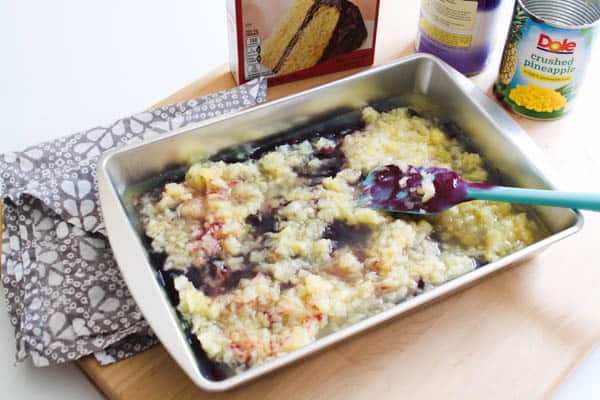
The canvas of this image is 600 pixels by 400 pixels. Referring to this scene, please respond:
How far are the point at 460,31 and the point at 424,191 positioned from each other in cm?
36

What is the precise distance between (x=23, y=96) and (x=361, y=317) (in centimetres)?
83

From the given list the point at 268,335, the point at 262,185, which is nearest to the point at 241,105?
the point at 262,185

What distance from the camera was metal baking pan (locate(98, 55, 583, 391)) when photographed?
84 centimetres

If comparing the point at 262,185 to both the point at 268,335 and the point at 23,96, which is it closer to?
the point at 268,335

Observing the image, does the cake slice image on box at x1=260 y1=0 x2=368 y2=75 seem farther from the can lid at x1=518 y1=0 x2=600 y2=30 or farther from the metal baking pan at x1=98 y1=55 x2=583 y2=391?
the can lid at x1=518 y1=0 x2=600 y2=30

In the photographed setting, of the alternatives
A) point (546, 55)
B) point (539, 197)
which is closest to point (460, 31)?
point (546, 55)

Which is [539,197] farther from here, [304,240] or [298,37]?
[298,37]

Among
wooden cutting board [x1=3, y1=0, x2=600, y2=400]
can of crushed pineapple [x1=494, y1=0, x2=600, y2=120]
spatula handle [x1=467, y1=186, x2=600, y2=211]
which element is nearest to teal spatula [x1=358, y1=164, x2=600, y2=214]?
spatula handle [x1=467, y1=186, x2=600, y2=211]

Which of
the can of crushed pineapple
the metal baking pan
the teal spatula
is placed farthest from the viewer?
the can of crushed pineapple

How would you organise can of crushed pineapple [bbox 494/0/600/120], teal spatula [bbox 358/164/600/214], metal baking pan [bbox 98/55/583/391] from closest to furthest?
metal baking pan [bbox 98/55/583/391], teal spatula [bbox 358/164/600/214], can of crushed pineapple [bbox 494/0/600/120]

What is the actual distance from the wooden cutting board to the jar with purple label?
15.3 inches

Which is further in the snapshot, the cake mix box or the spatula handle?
the cake mix box

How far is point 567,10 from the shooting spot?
1.18 m

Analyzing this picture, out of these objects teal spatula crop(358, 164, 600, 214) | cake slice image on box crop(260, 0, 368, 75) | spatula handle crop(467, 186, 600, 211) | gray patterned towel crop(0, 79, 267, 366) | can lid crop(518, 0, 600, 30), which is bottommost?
gray patterned towel crop(0, 79, 267, 366)
